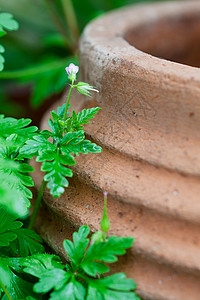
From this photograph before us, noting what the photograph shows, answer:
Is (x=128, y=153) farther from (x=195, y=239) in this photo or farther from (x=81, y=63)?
(x=81, y=63)

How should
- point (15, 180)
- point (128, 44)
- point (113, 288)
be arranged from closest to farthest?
1. point (113, 288)
2. point (15, 180)
3. point (128, 44)

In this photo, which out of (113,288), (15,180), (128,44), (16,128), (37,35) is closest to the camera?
(113,288)

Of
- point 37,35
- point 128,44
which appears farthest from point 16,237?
point 37,35

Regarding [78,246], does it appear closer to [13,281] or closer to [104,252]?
[104,252]

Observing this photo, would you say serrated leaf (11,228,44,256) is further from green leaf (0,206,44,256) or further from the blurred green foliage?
the blurred green foliage

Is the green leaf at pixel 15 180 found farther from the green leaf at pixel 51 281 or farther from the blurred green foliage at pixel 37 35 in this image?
the blurred green foliage at pixel 37 35
